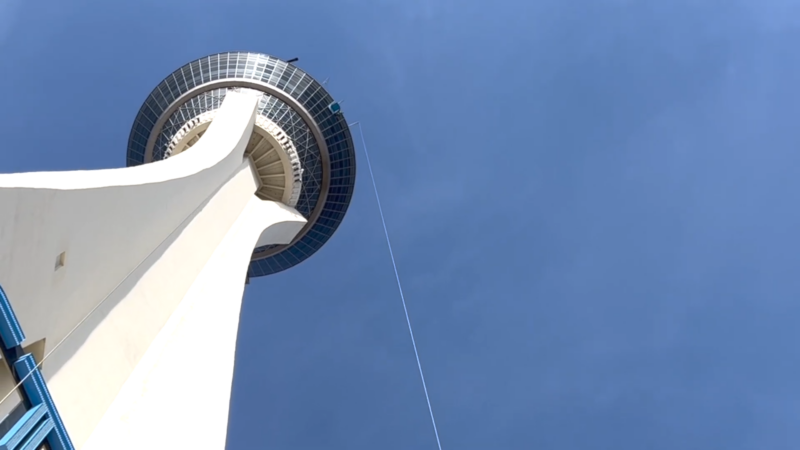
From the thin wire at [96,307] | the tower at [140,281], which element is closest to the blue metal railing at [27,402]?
the thin wire at [96,307]

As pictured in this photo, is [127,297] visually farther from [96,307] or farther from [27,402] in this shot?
[27,402]

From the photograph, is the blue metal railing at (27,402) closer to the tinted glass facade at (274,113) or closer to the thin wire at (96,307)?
the thin wire at (96,307)

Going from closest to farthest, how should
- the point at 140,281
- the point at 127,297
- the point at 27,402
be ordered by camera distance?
the point at 27,402, the point at 127,297, the point at 140,281

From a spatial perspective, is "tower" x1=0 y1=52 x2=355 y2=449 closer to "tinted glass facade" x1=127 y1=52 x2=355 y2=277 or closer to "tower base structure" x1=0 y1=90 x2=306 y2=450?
"tower base structure" x1=0 y1=90 x2=306 y2=450

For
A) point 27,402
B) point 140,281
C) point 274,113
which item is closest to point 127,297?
point 140,281

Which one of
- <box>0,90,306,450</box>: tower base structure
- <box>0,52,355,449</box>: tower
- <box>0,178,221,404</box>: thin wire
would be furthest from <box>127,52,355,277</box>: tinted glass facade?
<box>0,178,221,404</box>: thin wire
